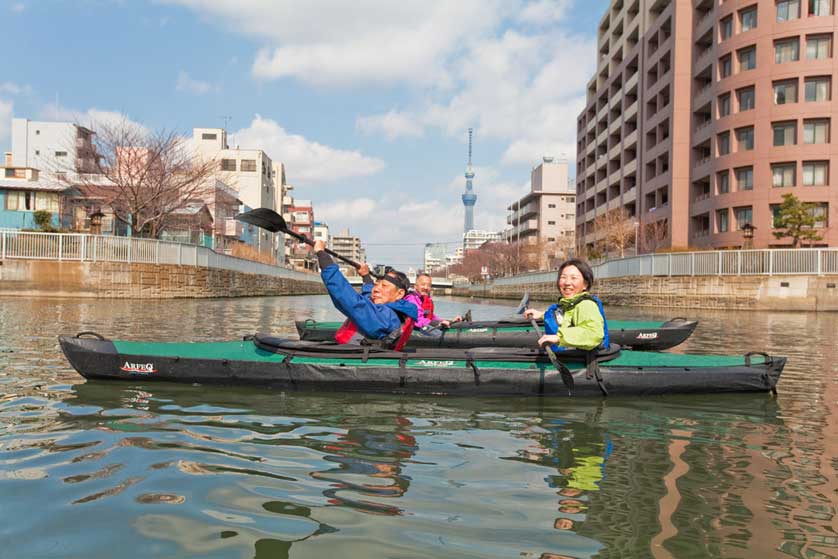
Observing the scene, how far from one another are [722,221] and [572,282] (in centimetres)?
3951

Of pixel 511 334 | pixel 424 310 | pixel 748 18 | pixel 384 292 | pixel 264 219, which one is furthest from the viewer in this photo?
pixel 748 18

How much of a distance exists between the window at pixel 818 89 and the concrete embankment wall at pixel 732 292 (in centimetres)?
1545

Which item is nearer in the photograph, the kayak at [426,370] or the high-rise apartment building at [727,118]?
the kayak at [426,370]

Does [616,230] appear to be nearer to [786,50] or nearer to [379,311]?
[786,50]

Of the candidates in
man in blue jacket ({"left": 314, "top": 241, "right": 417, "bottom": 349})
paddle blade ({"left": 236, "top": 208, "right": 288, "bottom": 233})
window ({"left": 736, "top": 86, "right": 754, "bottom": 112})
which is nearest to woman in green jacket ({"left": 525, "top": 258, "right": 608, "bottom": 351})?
man in blue jacket ({"left": 314, "top": 241, "right": 417, "bottom": 349})

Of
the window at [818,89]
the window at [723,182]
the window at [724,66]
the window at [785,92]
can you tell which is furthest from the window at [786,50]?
the window at [723,182]

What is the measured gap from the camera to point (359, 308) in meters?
6.79

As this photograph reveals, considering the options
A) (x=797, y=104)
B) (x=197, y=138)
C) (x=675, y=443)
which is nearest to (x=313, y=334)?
(x=675, y=443)

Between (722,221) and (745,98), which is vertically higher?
(745,98)

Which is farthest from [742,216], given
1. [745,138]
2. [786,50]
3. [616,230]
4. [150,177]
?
[150,177]

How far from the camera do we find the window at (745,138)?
130 feet

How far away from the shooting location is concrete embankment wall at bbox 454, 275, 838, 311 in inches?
1100

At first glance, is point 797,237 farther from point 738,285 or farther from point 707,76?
point 707,76

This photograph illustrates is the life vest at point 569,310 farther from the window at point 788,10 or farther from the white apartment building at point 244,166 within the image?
the white apartment building at point 244,166
